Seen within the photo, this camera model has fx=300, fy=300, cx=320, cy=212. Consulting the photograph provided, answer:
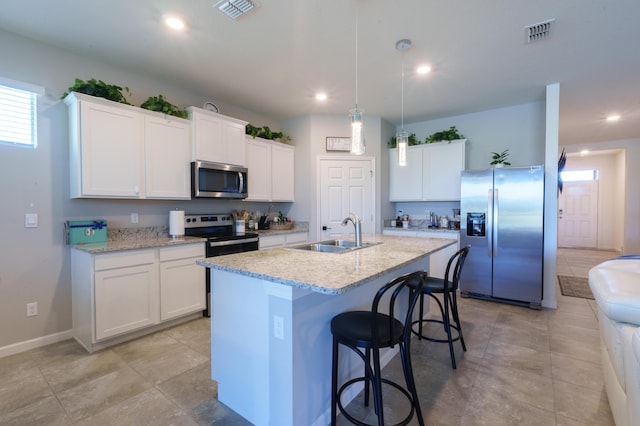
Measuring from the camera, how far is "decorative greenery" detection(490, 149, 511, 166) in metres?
4.14

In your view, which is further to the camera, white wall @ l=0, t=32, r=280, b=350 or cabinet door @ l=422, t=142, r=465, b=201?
cabinet door @ l=422, t=142, r=465, b=201

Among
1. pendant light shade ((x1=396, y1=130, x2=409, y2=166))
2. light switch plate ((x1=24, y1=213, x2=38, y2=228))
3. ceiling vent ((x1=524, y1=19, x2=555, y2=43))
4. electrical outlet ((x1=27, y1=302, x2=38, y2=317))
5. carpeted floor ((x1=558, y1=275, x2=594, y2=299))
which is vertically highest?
ceiling vent ((x1=524, y1=19, x2=555, y2=43))

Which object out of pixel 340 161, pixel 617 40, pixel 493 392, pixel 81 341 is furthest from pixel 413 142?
pixel 81 341

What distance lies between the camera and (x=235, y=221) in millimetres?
4020

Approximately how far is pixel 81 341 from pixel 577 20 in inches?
193

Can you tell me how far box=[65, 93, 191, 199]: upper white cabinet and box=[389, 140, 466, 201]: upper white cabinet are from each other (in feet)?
10.6

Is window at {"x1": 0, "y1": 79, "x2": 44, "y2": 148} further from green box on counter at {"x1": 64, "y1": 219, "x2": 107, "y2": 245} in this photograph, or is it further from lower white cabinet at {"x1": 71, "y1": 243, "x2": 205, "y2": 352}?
lower white cabinet at {"x1": 71, "y1": 243, "x2": 205, "y2": 352}

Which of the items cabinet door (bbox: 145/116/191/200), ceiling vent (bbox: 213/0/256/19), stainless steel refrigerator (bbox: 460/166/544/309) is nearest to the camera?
ceiling vent (bbox: 213/0/256/19)

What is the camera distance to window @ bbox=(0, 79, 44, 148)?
2.49 meters

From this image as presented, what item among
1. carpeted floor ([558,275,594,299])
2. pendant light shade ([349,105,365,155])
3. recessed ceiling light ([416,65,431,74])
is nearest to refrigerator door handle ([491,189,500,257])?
carpeted floor ([558,275,594,299])

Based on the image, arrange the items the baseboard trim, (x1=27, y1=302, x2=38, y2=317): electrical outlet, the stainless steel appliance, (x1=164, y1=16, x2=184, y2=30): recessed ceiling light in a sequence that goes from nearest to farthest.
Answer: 1. (x1=164, y1=16, x2=184, y2=30): recessed ceiling light
2. the baseboard trim
3. (x1=27, y1=302, x2=38, y2=317): electrical outlet
4. the stainless steel appliance

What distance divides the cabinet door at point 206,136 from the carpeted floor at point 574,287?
507cm

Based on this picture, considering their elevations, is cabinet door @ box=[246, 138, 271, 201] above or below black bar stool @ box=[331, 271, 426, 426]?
above

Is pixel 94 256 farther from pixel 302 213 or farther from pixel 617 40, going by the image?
pixel 617 40
